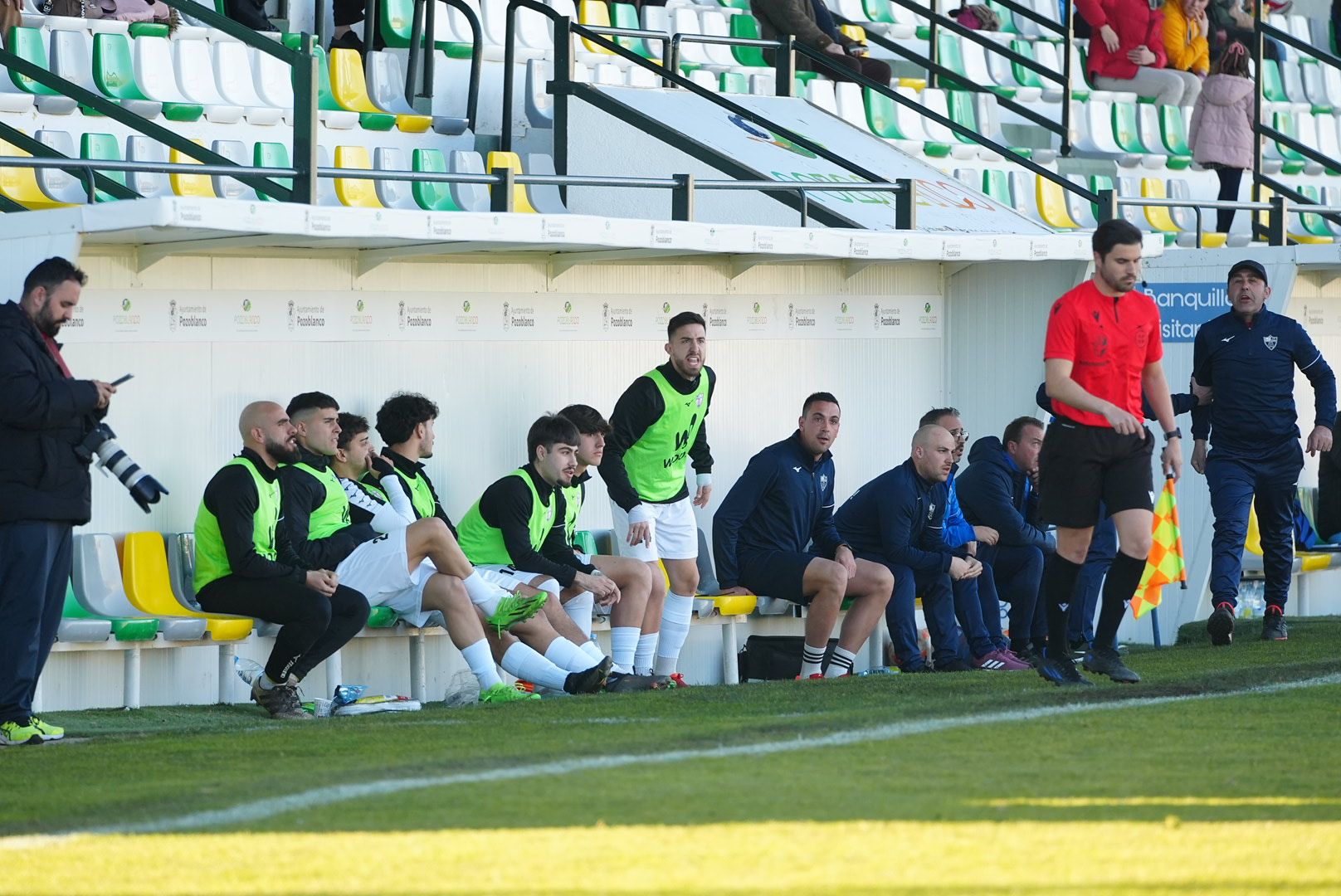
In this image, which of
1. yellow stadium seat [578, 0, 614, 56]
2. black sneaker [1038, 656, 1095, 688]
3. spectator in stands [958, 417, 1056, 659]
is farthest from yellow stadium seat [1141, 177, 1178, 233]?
black sneaker [1038, 656, 1095, 688]

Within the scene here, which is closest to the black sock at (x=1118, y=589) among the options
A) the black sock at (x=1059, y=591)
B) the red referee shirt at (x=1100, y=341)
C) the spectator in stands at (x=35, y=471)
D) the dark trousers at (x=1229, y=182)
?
the black sock at (x=1059, y=591)

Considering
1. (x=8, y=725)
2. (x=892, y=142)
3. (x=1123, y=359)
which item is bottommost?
(x=8, y=725)

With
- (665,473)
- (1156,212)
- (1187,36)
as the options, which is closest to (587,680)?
(665,473)

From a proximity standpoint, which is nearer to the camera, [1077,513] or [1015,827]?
[1015,827]

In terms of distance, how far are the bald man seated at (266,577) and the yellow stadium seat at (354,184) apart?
3160 mm

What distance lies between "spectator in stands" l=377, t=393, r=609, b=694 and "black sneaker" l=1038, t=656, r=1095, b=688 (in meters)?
1.77

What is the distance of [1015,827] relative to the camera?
5.14 metres

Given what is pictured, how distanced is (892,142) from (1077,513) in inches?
280

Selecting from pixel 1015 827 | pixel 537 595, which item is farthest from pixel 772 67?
pixel 1015 827

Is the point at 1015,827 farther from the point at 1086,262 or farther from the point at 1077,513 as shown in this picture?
the point at 1086,262

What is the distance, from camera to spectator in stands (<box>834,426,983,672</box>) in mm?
9922

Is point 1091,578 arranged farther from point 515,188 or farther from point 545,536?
point 515,188

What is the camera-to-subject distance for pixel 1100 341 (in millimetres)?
8070

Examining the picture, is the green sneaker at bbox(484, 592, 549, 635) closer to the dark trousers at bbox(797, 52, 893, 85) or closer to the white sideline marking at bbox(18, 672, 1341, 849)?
the white sideline marking at bbox(18, 672, 1341, 849)
